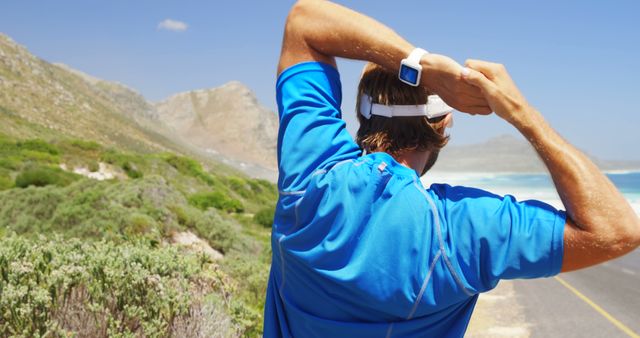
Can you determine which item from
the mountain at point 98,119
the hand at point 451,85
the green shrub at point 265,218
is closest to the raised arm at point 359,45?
the hand at point 451,85

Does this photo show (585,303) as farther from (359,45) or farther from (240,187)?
(240,187)

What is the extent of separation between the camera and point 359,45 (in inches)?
65.6

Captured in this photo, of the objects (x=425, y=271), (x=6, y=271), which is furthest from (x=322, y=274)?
(x=6, y=271)

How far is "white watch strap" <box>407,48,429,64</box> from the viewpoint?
1.61 meters

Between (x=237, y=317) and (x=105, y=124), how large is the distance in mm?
67430

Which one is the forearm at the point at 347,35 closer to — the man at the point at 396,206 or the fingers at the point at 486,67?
the man at the point at 396,206

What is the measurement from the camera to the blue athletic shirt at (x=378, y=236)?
1456 millimetres

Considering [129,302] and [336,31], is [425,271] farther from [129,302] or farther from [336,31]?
[129,302]

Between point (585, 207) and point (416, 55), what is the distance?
575 mm

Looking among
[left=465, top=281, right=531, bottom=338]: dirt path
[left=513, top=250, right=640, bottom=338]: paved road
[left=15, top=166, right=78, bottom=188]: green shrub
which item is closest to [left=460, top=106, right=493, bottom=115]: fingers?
[left=465, top=281, right=531, bottom=338]: dirt path

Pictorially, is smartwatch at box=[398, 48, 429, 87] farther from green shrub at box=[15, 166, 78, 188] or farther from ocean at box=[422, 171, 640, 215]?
ocean at box=[422, 171, 640, 215]

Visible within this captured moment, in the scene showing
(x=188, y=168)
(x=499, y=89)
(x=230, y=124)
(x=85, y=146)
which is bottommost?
(x=230, y=124)

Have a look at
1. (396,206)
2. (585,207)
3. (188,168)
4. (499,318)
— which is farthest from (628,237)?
(188,168)

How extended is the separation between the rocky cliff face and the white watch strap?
14237 centimetres
